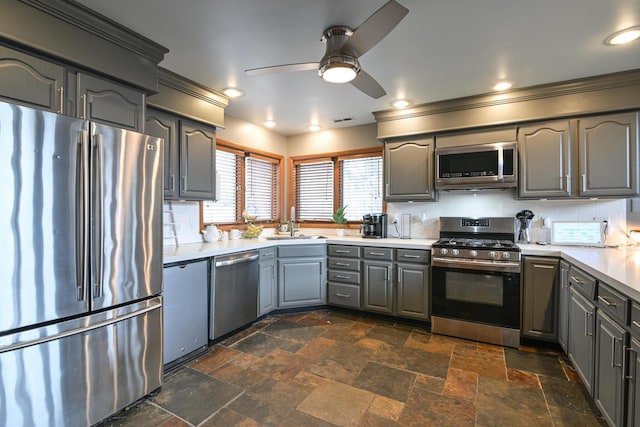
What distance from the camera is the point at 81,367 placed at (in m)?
1.69

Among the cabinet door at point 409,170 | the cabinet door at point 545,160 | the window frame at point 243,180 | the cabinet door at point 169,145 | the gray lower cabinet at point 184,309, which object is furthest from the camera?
the window frame at point 243,180

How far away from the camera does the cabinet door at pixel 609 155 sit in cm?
274

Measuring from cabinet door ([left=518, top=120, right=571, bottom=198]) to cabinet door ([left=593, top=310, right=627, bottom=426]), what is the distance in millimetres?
1570

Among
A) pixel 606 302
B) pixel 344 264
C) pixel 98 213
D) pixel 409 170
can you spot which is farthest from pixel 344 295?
pixel 98 213

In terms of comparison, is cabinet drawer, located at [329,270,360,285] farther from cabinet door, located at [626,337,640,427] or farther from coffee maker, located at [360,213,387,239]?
cabinet door, located at [626,337,640,427]

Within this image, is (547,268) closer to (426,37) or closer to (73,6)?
(426,37)

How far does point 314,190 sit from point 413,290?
216 cm

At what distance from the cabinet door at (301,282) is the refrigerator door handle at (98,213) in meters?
2.07

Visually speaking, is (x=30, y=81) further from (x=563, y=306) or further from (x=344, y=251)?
(x=563, y=306)

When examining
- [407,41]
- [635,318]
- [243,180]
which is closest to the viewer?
[635,318]

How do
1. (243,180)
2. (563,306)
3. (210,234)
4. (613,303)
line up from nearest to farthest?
(613,303) → (563,306) → (210,234) → (243,180)

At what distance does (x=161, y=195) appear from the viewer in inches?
84.0

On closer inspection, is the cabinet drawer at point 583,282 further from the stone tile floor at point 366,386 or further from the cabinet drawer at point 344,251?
the cabinet drawer at point 344,251

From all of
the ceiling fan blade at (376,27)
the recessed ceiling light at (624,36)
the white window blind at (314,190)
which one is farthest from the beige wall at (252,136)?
the recessed ceiling light at (624,36)
